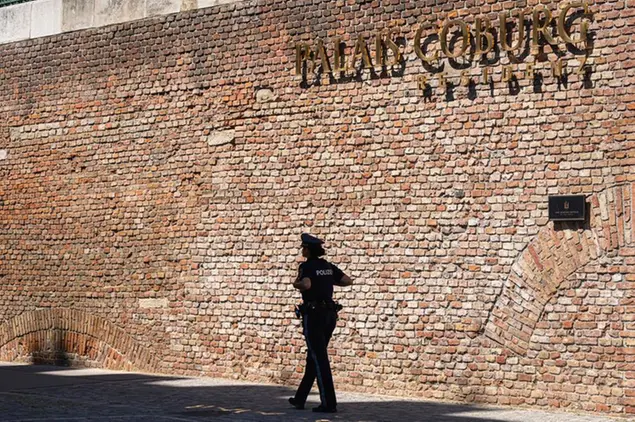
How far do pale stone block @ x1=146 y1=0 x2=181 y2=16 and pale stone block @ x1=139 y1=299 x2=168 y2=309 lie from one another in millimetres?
3837

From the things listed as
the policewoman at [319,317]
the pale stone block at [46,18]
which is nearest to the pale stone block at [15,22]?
the pale stone block at [46,18]

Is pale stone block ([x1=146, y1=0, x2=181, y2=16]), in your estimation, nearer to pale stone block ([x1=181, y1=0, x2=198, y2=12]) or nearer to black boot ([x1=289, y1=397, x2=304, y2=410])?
pale stone block ([x1=181, y1=0, x2=198, y2=12])

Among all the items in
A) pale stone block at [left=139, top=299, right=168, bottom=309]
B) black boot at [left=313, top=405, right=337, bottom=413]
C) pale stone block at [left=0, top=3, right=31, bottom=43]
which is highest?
pale stone block at [left=0, top=3, right=31, bottom=43]

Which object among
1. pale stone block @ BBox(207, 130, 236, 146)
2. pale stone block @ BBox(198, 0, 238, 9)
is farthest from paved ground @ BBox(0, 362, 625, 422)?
pale stone block @ BBox(198, 0, 238, 9)

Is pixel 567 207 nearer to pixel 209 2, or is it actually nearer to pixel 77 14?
pixel 209 2

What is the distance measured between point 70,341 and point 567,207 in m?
7.68

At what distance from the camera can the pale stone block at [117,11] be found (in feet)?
51.9

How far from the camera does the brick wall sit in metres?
11.9

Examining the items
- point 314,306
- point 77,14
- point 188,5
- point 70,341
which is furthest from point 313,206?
point 77,14

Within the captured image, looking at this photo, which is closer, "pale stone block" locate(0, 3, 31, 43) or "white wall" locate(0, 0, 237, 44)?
"white wall" locate(0, 0, 237, 44)

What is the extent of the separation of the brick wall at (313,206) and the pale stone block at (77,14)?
0.18 m

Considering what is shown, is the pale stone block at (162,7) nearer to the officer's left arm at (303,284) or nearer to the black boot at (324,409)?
the officer's left arm at (303,284)

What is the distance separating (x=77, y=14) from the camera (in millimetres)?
16484

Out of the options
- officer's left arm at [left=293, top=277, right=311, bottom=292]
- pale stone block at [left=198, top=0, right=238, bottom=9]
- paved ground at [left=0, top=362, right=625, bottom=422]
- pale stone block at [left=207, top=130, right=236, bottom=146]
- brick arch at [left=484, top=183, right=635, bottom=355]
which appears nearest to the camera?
paved ground at [left=0, top=362, right=625, bottom=422]
